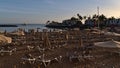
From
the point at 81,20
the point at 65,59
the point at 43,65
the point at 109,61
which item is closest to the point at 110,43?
the point at 109,61

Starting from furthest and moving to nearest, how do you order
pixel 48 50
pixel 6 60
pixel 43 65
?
pixel 48 50 → pixel 6 60 → pixel 43 65

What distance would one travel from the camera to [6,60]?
16688mm

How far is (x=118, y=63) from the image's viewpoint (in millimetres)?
15219

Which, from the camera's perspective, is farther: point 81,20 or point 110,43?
point 81,20

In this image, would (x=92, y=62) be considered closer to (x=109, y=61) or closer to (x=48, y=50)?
(x=109, y=61)

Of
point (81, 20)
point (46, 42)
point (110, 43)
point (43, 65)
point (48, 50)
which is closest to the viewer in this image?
point (43, 65)

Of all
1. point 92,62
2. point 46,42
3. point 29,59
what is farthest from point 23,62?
point 46,42

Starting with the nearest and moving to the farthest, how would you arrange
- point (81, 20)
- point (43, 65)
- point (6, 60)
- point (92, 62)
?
1. point (43, 65)
2. point (92, 62)
3. point (6, 60)
4. point (81, 20)

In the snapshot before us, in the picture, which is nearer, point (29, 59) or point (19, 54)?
point (29, 59)

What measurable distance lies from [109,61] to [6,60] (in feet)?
19.8

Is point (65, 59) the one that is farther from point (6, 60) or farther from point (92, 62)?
point (6, 60)

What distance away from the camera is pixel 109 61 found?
16.0m

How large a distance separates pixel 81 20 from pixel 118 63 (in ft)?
365

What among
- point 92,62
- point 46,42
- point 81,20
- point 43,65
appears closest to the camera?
point 43,65
